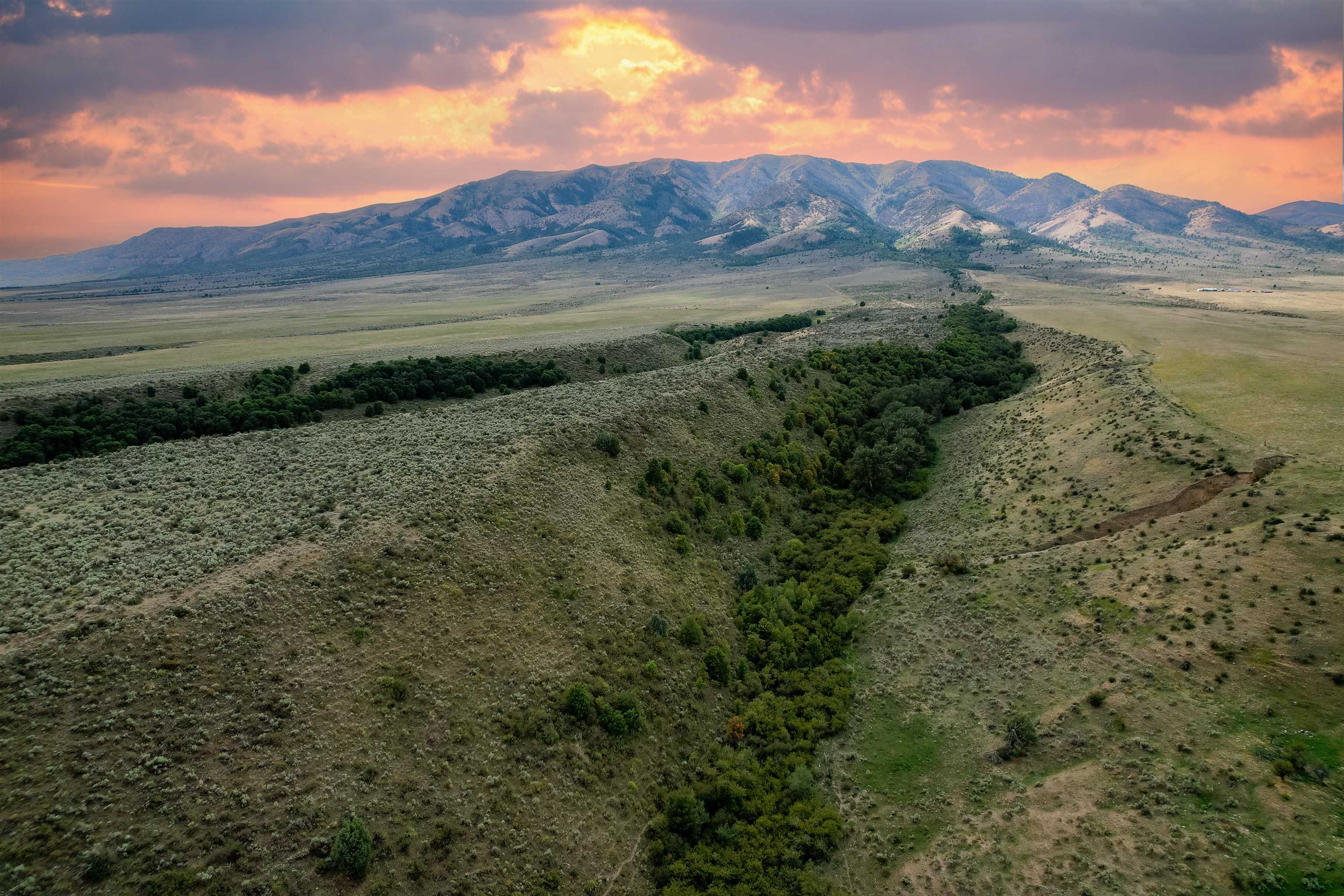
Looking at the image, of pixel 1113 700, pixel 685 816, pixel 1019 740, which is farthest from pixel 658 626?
pixel 1113 700

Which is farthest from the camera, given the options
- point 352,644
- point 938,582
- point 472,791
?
point 938,582

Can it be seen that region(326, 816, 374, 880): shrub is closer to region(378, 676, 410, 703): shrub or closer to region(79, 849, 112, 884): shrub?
region(378, 676, 410, 703): shrub

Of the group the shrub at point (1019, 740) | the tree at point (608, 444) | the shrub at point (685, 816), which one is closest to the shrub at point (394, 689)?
the shrub at point (685, 816)

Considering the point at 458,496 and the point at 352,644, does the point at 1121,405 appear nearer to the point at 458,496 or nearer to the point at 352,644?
the point at 458,496

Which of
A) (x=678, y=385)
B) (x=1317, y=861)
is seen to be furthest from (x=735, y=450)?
(x=1317, y=861)

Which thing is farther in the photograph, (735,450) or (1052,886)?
(735,450)

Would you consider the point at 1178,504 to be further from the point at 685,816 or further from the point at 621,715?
the point at 621,715

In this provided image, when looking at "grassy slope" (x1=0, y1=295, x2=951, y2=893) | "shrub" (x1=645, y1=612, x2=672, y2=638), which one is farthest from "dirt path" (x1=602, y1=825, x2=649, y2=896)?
"shrub" (x1=645, y1=612, x2=672, y2=638)
